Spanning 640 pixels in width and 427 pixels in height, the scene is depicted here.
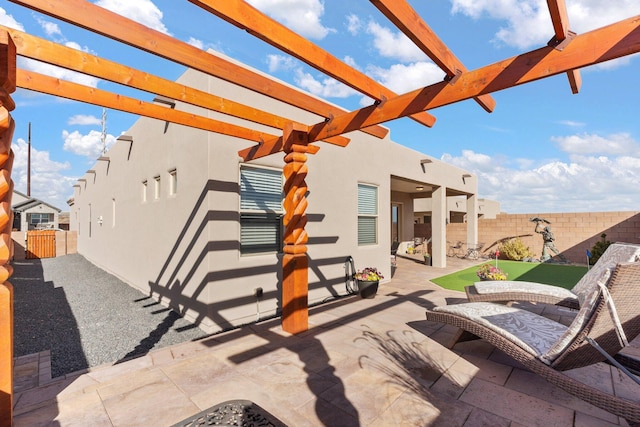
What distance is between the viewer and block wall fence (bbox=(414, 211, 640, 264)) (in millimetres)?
11500

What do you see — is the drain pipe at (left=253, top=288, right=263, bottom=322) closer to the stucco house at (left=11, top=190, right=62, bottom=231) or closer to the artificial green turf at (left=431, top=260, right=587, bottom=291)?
the artificial green turf at (left=431, top=260, right=587, bottom=291)

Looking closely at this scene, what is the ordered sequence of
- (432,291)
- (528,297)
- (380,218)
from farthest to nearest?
(380,218) < (432,291) < (528,297)

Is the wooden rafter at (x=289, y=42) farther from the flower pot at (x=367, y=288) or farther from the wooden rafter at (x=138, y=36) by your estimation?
the flower pot at (x=367, y=288)

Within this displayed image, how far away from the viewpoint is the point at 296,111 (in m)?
6.13

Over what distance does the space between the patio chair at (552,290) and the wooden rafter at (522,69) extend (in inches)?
118

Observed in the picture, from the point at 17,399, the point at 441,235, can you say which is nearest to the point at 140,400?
the point at 17,399

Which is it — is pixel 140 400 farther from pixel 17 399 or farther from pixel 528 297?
pixel 528 297

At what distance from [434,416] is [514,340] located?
0.99 metres

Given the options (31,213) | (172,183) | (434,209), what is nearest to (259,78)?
(172,183)

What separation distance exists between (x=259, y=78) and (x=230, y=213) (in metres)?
2.42

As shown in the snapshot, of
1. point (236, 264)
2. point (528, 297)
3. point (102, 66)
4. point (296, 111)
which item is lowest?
point (528, 297)

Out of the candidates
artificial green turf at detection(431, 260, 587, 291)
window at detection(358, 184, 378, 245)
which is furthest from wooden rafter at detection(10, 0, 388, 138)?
artificial green turf at detection(431, 260, 587, 291)

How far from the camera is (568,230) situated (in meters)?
12.7

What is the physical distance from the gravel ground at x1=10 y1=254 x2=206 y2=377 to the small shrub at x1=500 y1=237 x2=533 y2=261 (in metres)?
13.3
